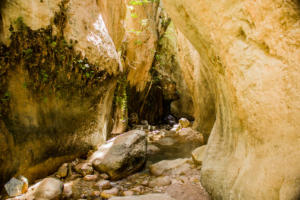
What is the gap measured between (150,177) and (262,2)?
3.89 m

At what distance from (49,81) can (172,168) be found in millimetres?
3358

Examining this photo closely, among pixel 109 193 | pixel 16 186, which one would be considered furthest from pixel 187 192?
pixel 16 186

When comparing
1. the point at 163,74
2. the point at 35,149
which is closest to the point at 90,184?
the point at 35,149

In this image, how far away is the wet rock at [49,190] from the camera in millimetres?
3154

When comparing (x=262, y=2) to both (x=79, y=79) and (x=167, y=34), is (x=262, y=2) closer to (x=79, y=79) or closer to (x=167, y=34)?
(x=79, y=79)

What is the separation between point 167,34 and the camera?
15719mm

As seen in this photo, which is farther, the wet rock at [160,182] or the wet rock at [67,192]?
the wet rock at [160,182]

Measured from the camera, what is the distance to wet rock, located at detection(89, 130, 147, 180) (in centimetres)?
438

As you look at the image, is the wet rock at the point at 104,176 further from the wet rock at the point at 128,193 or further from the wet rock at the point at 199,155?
the wet rock at the point at 199,155

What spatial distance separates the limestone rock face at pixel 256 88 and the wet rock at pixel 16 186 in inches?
124

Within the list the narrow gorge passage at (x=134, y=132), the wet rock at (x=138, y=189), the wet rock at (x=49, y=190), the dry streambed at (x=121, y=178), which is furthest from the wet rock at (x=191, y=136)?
the wet rock at (x=49, y=190)

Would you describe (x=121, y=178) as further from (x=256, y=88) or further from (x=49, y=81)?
(x=256, y=88)

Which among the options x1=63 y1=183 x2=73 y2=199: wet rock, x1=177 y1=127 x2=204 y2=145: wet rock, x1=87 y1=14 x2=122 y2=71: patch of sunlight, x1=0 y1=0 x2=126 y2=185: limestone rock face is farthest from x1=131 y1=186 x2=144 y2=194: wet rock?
x1=177 y1=127 x2=204 y2=145: wet rock

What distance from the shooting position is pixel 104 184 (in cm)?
397
